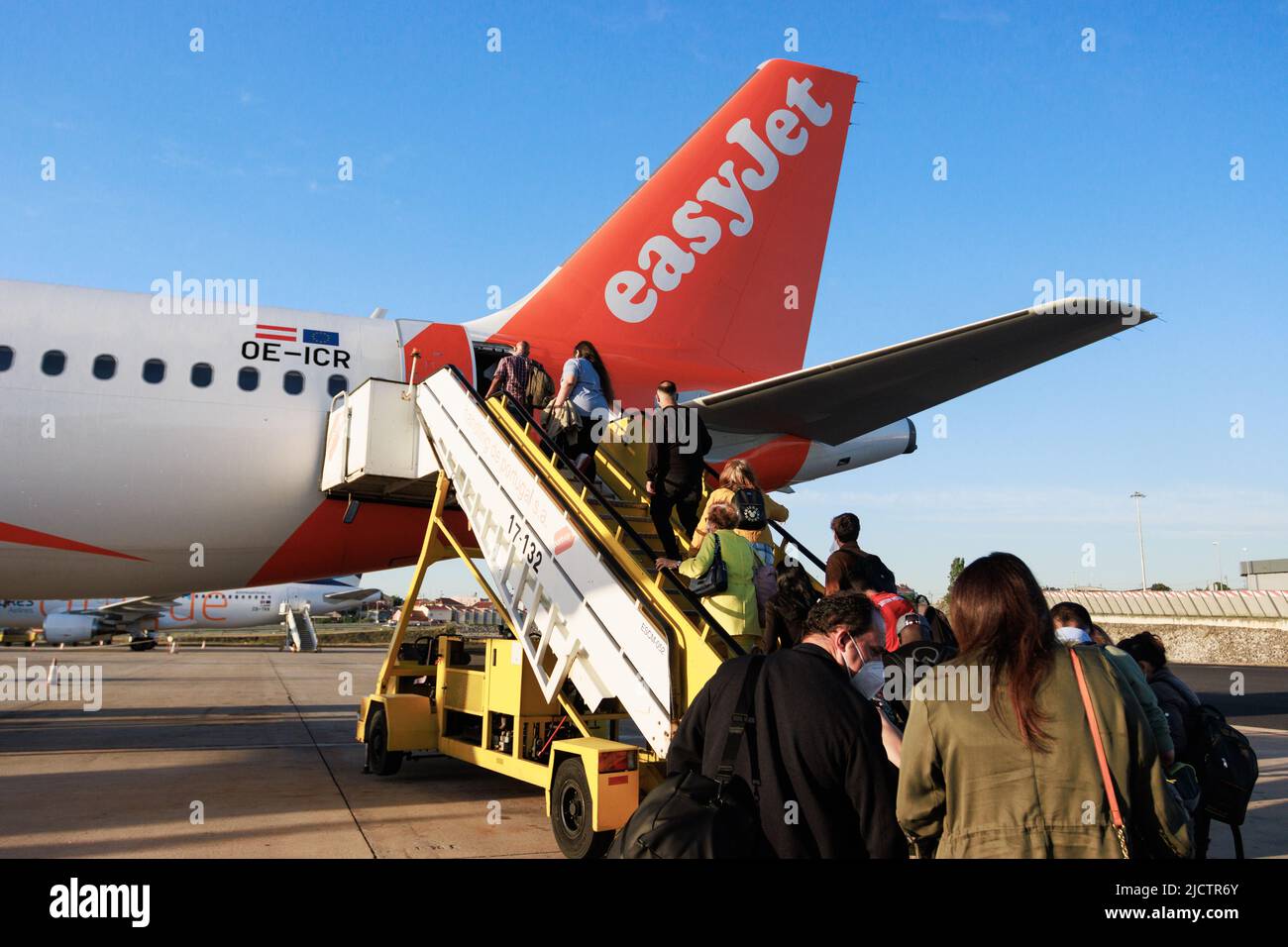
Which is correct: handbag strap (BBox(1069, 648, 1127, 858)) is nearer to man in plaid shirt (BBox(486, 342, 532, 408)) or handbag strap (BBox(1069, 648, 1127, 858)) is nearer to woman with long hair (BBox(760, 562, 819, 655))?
woman with long hair (BBox(760, 562, 819, 655))

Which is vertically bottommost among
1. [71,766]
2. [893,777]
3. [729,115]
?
[71,766]

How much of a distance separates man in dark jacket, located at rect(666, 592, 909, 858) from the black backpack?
0.04 m

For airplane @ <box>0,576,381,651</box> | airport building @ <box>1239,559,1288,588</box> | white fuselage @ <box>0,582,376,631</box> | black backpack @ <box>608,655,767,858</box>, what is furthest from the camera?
airport building @ <box>1239,559,1288,588</box>

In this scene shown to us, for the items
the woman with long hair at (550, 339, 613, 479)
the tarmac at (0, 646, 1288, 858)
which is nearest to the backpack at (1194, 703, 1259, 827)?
the tarmac at (0, 646, 1288, 858)

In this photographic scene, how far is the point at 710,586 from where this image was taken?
5.93 metres

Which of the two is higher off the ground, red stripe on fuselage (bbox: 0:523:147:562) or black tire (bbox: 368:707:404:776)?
red stripe on fuselage (bbox: 0:523:147:562)

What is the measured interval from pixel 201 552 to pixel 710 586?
7.98 metres

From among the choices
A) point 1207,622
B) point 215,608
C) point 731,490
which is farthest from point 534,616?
point 1207,622

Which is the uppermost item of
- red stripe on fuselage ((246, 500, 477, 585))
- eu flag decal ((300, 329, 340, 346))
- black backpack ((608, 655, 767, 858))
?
eu flag decal ((300, 329, 340, 346))

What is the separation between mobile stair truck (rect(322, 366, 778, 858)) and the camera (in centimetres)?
638
